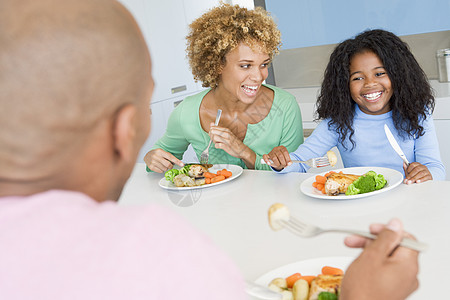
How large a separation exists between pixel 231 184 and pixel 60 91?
126cm

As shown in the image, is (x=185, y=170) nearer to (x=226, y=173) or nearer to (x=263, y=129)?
(x=226, y=173)

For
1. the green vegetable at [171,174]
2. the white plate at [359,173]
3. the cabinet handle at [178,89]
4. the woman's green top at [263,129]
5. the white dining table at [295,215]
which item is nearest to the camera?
the white dining table at [295,215]

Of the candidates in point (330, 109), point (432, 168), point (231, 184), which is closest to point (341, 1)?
point (330, 109)

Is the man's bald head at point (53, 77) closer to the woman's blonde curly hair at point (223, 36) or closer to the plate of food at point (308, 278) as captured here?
the plate of food at point (308, 278)

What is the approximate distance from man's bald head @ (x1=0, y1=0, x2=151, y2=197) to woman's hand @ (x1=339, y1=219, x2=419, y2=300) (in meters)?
0.38

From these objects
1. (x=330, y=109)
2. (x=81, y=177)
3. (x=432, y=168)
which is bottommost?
(x=432, y=168)

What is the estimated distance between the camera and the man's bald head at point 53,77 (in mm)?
436

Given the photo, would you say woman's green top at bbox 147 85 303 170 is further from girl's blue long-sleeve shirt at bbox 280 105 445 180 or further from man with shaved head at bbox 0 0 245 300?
man with shaved head at bbox 0 0 245 300

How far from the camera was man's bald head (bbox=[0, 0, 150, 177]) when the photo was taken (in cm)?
44

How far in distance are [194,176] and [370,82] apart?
0.82 meters

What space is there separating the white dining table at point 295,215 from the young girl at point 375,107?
1.09 feet

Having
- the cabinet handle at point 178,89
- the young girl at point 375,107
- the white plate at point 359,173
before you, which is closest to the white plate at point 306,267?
the white plate at point 359,173

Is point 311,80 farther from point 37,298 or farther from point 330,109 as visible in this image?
point 37,298

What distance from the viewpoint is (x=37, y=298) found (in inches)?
16.2
